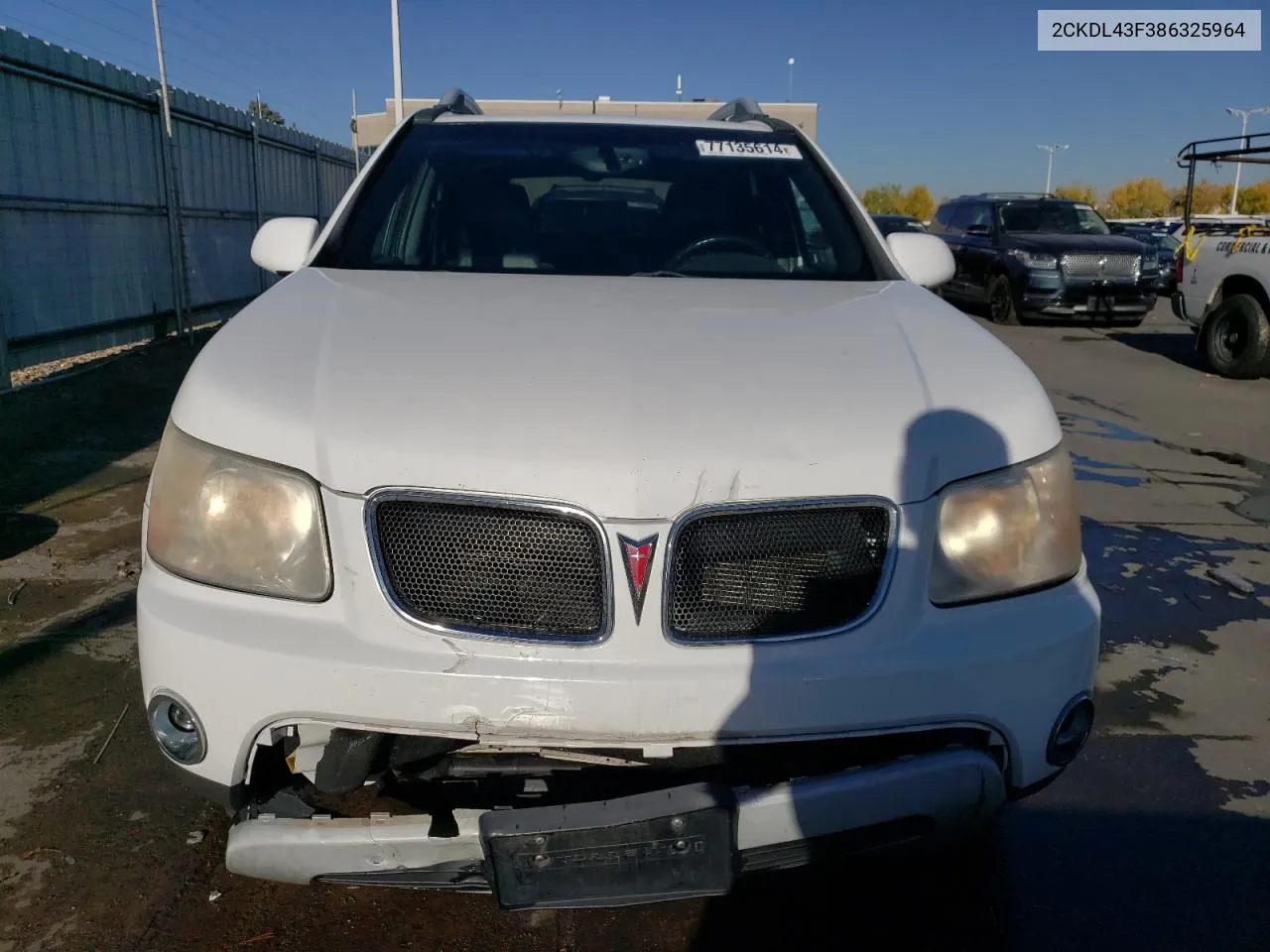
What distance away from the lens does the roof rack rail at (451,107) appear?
3.83 m

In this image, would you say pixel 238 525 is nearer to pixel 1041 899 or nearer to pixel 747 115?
pixel 1041 899

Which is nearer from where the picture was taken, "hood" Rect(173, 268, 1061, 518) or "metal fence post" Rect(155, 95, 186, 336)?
"hood" Rect(173, 268, 1061, 518)

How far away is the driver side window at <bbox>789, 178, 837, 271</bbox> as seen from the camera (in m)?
3.34

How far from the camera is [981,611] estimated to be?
2020 millimetres

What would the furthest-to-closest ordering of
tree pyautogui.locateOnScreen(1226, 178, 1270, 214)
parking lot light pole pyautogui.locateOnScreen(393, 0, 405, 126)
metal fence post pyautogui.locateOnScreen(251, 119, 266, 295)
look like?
tree pyautogui.locateOnScreen(1226, 178, 1270, 214)
parking lot light pole pyautogui.locateOnScreen(393, 0, 405, 126)
metal fence post pyautogui.locateOnScreen(251, 119, 266, 295)

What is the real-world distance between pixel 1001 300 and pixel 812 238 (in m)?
13.5

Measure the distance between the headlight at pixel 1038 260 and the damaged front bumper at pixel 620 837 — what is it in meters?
14.4

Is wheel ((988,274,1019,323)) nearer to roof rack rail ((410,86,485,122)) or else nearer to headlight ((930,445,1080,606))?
Answer: roof rack rail ((410,86,485,122))

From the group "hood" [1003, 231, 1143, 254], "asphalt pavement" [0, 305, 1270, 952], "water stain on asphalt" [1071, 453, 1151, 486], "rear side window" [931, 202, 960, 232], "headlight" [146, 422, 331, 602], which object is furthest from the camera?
"rear side window" [931, 202, 960, 232]

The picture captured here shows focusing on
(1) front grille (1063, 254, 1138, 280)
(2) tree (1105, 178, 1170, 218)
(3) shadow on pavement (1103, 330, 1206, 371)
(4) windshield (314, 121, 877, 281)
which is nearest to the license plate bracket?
(4) windshield (314, 121, 877, 281)

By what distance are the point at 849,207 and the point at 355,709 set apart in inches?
92.5

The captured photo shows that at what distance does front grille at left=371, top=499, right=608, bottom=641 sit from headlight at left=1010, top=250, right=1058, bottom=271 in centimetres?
1464

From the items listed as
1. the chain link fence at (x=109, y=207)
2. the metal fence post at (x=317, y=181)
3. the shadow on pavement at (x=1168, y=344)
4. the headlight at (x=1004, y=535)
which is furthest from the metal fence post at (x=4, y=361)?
the shadow on pavement at (x=1168, y=344)

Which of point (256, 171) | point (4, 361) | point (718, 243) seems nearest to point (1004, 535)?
point (718, 243)
